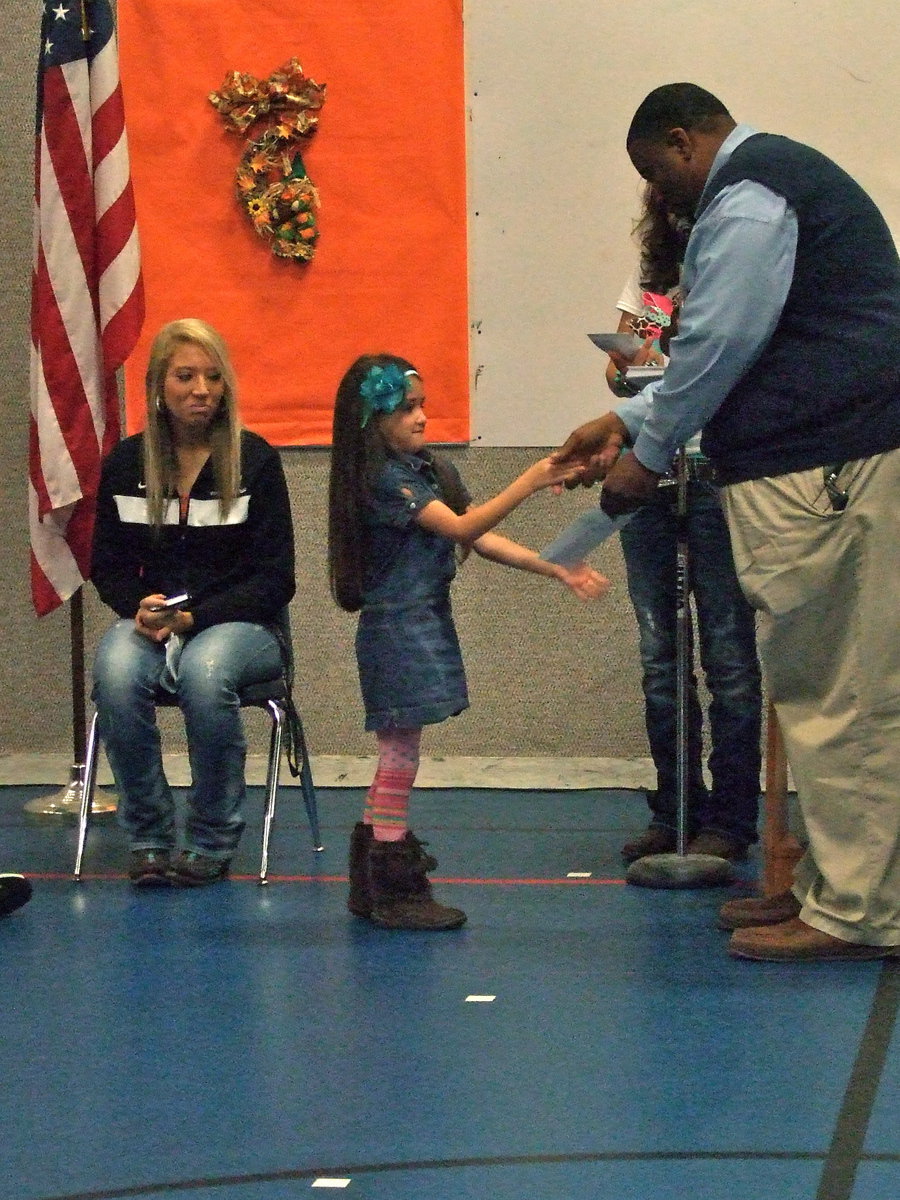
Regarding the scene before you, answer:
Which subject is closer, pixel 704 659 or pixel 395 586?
pixel 395 586

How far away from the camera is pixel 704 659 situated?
3586 millimetres

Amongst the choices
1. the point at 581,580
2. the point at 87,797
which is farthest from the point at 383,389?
the point at 87,797

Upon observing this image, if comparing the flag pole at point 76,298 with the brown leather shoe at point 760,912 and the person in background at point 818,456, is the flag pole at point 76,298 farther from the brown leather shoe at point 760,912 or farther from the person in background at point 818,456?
the person in background at point 818,456

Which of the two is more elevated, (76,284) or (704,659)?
(76,284)

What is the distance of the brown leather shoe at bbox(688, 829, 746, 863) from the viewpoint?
359 centimetres

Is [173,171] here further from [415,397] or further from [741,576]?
[741,576]

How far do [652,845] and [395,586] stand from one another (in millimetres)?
921

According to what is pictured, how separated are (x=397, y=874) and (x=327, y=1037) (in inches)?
25.9

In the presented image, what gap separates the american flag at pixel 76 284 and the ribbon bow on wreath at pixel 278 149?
1.52 ft

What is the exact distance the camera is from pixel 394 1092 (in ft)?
7.49

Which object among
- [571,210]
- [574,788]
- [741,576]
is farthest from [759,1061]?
[571,210]

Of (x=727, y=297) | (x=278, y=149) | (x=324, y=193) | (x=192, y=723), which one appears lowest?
(x=192, y=723)

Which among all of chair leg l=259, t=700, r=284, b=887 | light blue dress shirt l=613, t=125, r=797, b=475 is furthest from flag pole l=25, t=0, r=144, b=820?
light blue dress shirt l=613, t=125, r=797, b=475

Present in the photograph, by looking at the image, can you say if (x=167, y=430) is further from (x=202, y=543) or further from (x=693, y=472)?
(x=693, y=472)
